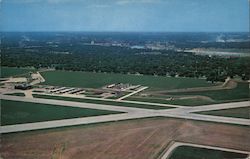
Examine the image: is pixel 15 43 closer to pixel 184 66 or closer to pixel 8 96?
pixel 8 96

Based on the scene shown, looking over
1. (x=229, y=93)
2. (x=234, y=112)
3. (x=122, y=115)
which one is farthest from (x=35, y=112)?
(x=229, y=93)

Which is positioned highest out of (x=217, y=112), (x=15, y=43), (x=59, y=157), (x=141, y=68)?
(x=15, y=43)

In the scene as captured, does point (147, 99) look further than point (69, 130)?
Yes

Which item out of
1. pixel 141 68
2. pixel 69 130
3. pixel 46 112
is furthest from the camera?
pixel 141 68

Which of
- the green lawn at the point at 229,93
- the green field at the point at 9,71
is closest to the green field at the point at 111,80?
the green lawn at the point at 229,93

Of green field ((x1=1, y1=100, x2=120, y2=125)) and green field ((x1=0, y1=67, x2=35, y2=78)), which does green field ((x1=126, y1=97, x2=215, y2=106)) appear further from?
green field ((x1=0, y1=67, x2=35, y2=78))

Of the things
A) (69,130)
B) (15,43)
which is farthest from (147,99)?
(15,43)

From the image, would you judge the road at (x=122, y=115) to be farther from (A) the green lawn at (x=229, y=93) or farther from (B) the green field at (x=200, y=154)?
(B) the green field at (x=200, y=154)

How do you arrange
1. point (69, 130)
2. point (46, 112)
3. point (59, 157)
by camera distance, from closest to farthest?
point (59, 157)
point (69, 130)
point (46, 112)
